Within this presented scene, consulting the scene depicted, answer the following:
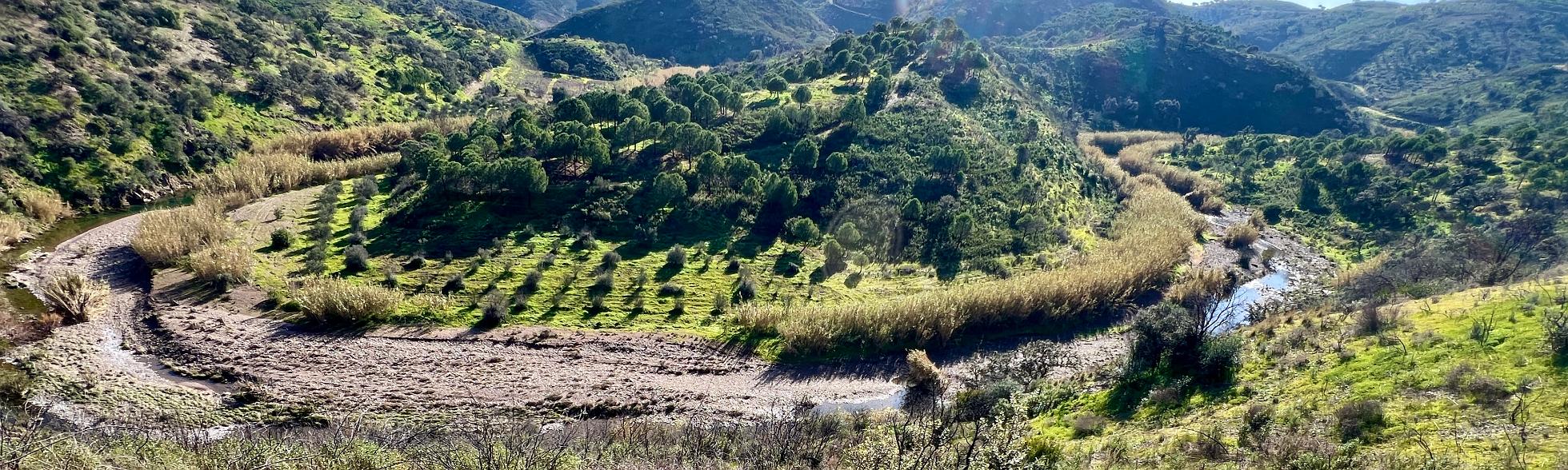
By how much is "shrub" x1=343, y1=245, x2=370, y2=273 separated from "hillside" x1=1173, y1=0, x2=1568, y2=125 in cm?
15034

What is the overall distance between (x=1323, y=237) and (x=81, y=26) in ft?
359

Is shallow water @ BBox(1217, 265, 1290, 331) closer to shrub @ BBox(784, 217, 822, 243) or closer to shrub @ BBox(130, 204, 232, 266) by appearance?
shrub @ BBox(784, 217, 822, 243)

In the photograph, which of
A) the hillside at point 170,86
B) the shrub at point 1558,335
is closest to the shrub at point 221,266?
the hillside at point 170,86

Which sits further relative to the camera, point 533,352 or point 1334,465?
point 533,352

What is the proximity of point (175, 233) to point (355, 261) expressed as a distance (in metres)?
9.49

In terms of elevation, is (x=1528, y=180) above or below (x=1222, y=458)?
below

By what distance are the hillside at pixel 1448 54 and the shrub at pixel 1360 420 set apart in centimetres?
12995

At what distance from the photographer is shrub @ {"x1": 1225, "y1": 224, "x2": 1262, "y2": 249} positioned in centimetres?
5194

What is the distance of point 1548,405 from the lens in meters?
14.6

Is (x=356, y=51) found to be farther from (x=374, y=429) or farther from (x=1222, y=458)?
(x=1222, y=458)

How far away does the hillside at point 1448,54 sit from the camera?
11200 cm

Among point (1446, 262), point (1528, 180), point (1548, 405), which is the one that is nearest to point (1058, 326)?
point (1548, 405)

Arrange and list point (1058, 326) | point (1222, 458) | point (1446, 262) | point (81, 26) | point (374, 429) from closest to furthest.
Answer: point (1222, 458)
point (374, 429)
point (1058, 326)
point (1446, 262)
point (81, 26)

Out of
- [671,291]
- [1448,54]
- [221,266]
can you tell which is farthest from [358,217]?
[1448,54]
